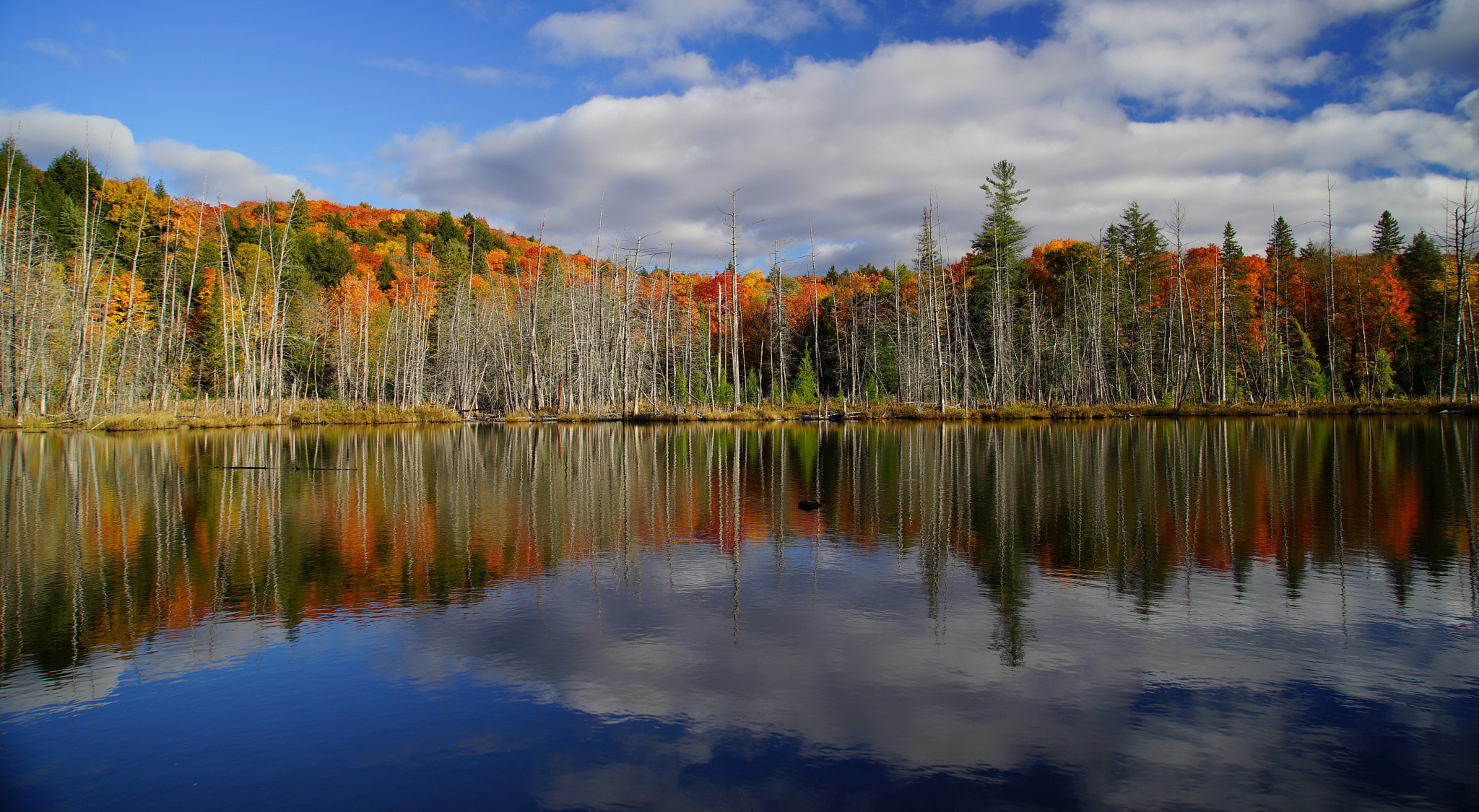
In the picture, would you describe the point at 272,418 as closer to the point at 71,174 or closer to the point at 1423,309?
the point at 71,174

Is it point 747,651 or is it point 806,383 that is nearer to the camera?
point 747,651

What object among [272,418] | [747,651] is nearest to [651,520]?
[747,651]

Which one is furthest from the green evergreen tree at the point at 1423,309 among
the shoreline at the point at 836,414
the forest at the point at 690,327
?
the shoreline at the point at 836,414

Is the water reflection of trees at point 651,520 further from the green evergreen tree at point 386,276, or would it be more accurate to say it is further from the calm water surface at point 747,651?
the green evergreen tree at point 386,276

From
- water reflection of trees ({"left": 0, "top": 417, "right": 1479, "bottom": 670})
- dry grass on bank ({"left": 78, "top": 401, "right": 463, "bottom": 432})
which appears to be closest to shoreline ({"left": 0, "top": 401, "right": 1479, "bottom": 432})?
dry grass on bank ({"left": 78, "top": 401, "right": 463, "bottom": 432})

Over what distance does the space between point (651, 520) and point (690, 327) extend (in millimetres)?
38582

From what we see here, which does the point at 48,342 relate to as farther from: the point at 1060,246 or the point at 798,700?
the point at 1060,246

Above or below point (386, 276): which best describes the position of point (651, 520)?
below

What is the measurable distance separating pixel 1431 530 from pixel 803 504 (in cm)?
941

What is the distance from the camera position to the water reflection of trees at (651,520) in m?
8.52

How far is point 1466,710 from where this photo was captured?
5.21 metres

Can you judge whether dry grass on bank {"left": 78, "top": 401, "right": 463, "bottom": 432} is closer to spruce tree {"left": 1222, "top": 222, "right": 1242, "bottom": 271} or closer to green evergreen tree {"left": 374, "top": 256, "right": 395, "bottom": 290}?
green evergreen tree {"left": 374, "top": 256, "right": 395, "bottom": 290}

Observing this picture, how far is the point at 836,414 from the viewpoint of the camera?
45.8 meters

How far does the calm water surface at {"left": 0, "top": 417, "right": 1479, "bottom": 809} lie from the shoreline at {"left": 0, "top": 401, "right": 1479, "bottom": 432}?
1091 inches
